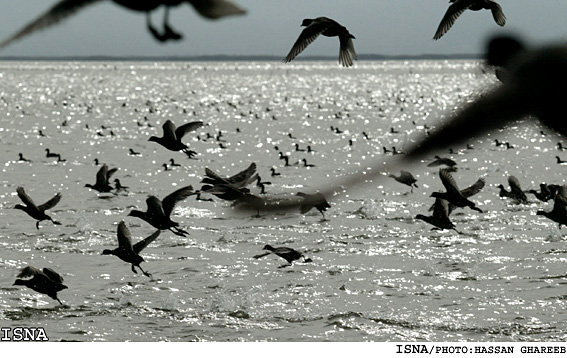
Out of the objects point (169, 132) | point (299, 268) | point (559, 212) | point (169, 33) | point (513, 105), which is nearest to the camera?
point (513, 105)

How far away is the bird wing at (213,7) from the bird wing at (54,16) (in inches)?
5.9

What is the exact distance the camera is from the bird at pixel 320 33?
607cm

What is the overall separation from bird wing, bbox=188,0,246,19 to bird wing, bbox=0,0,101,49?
15 centimetres

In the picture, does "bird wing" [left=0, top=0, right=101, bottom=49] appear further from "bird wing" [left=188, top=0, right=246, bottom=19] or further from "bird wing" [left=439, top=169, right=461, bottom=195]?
"bird wing" [left=439, top=169, right=461, bottom=195]

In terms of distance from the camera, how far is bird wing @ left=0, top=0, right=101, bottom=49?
1338mm

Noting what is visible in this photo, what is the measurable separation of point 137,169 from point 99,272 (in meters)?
16.9

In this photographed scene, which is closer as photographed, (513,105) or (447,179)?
(513,105)

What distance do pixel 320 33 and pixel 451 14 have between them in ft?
3.12

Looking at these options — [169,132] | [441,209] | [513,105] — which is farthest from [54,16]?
[441,209]

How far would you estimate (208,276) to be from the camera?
15016 mm

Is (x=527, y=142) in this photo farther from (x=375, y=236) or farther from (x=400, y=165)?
(x=400, y=165)

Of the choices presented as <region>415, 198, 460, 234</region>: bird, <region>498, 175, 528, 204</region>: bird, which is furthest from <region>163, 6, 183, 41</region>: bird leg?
<region>498, 175, 528, 204</region>: bird

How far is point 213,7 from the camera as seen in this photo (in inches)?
54.4

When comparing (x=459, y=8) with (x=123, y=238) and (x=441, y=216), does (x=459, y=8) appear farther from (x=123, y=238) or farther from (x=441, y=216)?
(x=441, y=216)
